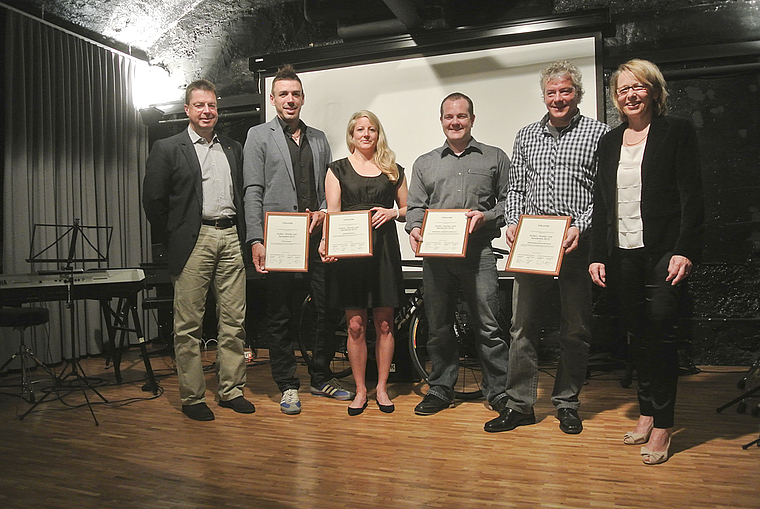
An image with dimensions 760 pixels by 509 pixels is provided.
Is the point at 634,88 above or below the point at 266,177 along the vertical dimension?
above

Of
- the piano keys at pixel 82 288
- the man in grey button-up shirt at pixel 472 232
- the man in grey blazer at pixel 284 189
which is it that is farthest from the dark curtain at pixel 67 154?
the man in grey button-up shirt at pixel 472 232

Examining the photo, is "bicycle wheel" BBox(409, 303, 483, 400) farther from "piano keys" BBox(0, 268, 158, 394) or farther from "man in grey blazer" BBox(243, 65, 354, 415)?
"piano keys" BBox(0, 268, 158, 394)

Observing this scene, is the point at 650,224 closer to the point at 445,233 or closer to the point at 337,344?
the point at 445,233

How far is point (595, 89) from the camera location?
445cm

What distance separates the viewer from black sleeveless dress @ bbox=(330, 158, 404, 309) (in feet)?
10.5

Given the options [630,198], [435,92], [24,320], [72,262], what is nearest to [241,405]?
[24,320]

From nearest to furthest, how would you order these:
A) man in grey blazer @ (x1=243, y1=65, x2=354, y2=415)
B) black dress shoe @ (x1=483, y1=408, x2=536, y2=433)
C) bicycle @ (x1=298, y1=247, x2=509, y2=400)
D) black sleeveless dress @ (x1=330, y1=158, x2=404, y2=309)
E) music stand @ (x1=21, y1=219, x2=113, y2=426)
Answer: black dress shoe @ (x1=483, y1=408, x2=536, y2=433)
black sleeveless dress @ (x1=330, y1=158, x2=404, y2=309)
man in grey blazer @ (x1=243, y1=65, x2=354, y2=415)
music stand @ (x1=21, y1=219, x2=113, y2=426)
bicycle @ (x1=298, y1=247, x2=509, y2=400)

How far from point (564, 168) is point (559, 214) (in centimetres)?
22

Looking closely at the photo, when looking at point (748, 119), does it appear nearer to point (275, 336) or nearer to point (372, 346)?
point (372, 346)

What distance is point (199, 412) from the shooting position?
3.24m

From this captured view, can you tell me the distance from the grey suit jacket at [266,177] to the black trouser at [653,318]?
1664mm

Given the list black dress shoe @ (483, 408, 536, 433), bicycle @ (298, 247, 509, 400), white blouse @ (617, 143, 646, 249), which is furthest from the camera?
bicycle @ (298, 247, 509, 400)

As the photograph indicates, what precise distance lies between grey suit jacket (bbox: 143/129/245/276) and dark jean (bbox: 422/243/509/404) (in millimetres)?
1268

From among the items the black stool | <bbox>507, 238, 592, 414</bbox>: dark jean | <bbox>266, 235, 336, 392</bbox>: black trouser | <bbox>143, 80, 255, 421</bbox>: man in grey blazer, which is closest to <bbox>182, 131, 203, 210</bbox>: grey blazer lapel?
<bbox>143, 80, 255, 421</bbox>: man in grey blazer
